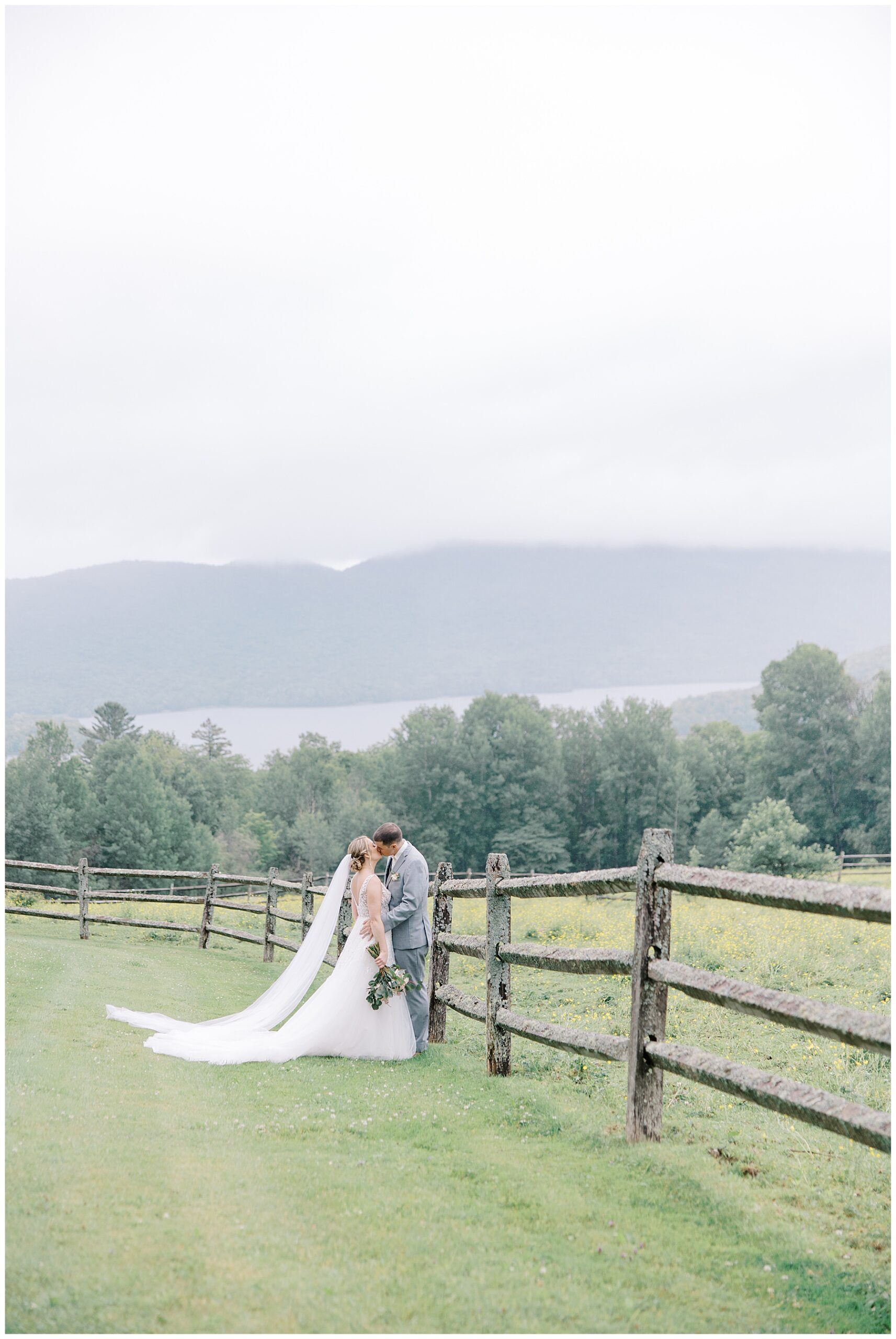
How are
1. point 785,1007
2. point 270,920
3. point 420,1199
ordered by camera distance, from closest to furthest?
1. point 785,1007
2. point 420,1199
3. point 270,920

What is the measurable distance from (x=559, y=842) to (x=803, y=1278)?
218 ft

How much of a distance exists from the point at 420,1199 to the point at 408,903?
418cm

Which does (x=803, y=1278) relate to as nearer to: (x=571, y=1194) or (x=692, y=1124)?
(x=571, y=1194)

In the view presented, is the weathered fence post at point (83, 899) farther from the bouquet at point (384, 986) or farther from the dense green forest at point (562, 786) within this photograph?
the dense green forest at point (562, 786)

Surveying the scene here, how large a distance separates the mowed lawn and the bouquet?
1.88 feet

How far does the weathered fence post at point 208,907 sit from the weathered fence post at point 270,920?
5.48ft

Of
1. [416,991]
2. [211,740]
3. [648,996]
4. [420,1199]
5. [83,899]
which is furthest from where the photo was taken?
[211,740]

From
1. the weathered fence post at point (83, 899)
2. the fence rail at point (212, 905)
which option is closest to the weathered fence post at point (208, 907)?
the fence rail at point (212, 905)

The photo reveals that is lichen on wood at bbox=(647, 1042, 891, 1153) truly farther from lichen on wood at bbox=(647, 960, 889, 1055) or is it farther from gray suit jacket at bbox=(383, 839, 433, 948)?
gray suit jacket at bbox=(383, 839, 433, 948)

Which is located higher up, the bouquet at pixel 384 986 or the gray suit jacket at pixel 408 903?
the gray suit jacket at pixel 408 903

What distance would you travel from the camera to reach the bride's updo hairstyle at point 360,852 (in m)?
9.16

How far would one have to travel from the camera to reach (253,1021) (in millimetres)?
9320

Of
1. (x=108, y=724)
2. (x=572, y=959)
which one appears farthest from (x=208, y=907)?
(x=108, y=724)

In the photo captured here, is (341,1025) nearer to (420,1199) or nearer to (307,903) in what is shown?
(420,1199)
